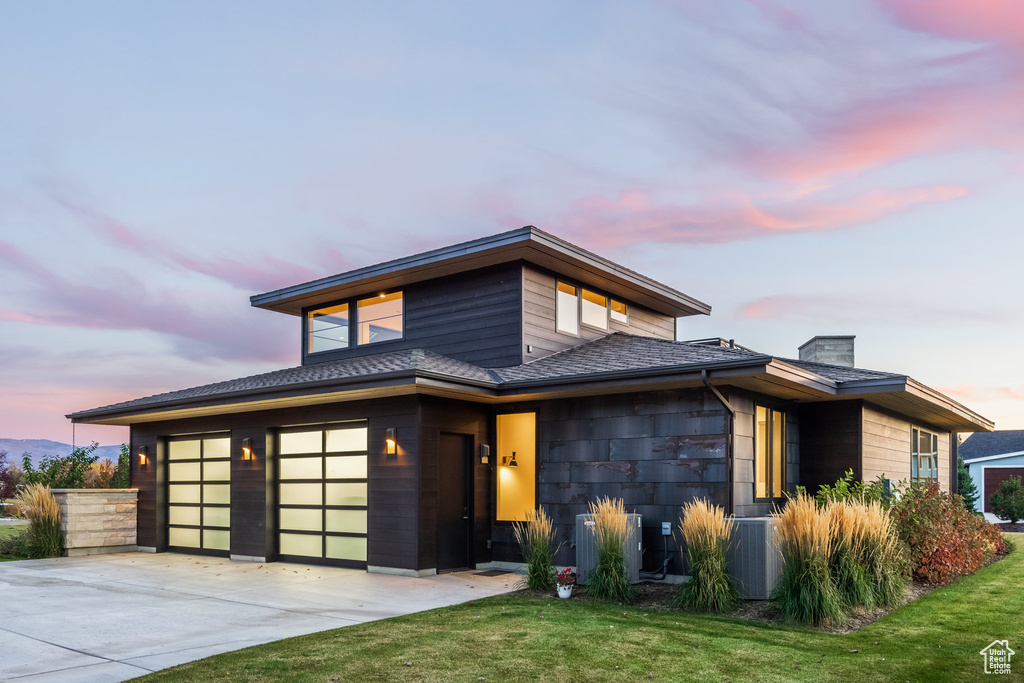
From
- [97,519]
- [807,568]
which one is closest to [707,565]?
[807,568]

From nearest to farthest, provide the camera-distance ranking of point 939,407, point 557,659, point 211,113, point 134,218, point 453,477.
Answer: point 557,659
point 453,477
point 939,407
point 211,113
point 134,218

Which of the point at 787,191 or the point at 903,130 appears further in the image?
the point at 787,191

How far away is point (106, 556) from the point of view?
523 inches

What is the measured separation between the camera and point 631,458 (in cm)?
977

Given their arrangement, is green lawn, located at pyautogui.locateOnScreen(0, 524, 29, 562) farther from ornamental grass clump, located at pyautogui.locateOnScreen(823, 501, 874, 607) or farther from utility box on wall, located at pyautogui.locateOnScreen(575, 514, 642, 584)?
ornamental grass clump, located at pyautogui.locateOnScreen(823, 501, 874, 607)

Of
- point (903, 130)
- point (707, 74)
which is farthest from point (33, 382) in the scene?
point (903, 130)

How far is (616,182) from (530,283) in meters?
3.48

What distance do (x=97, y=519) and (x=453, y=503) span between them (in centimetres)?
749

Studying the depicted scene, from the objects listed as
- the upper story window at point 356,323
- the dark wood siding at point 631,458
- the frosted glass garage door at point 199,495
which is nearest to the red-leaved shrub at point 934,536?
the dark wood siding at point 631,458

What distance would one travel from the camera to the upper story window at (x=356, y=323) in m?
13.8

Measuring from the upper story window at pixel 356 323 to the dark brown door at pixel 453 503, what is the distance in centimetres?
338

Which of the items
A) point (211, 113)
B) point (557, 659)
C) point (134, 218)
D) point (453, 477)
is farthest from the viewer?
point (134, 218)

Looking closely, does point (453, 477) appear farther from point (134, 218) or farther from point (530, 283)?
point (134, 218)

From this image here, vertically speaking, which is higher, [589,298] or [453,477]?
[589,298]
